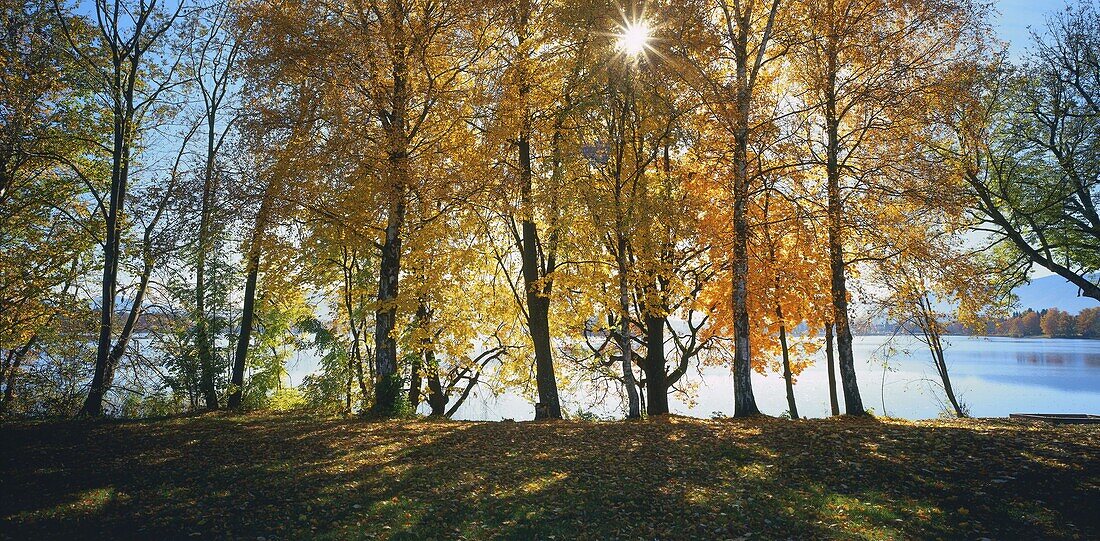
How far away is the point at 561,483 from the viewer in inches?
316

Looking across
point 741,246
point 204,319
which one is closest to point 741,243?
point 741,246

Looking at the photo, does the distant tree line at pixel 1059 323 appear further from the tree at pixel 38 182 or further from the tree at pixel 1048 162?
the tree at pixel 38 182

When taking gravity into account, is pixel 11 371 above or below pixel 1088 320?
above

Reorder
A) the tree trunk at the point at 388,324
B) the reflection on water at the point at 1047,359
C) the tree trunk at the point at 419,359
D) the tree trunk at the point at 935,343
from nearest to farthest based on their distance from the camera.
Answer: the tree trunk at the point at 935,343 → the tree trunk at the point at 388,324 → the tree trunk at the point at 419,359 → the reflection on water at the point at 1047,359

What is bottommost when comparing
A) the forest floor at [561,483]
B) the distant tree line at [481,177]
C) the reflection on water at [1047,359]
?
the reflection on water at [1047,359]

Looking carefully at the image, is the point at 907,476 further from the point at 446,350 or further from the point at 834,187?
the point at 446,350

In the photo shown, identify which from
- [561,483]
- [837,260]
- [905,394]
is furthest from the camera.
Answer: [905,394]

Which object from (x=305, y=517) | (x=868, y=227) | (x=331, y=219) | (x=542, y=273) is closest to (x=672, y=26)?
(x=868, y=227)

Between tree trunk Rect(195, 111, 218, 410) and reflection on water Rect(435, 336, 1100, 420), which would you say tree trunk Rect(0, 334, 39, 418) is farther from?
reflection on water Rect(435, 336, 1100, 420)

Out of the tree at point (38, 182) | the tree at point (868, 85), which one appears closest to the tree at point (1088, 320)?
the tree at point (868, 85)

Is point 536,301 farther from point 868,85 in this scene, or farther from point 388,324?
point 868,85

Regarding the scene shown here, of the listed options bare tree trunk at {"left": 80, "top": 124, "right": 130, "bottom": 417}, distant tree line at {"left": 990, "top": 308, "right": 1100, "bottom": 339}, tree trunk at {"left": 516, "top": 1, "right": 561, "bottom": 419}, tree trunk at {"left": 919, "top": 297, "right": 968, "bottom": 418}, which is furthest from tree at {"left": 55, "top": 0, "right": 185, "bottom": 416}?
distant tree line at {"left": 990, "top": 308, "right": 1100, "bottom": 339}

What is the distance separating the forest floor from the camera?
649 centimetres

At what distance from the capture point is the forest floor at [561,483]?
649 centimetres
